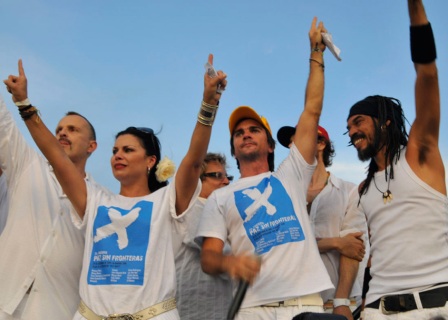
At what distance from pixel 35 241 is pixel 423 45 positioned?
3.33 metres

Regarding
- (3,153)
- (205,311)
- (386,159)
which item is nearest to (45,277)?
(3,153)

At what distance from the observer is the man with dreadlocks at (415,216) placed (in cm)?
361

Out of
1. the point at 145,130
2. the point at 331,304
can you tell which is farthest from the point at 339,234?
the point at 145,130

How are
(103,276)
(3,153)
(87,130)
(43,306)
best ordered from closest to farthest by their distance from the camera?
(103,276) → (43,306) → (3,153) → (87,130)

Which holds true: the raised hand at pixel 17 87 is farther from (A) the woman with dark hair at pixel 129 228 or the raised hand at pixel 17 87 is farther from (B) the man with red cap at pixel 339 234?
(B) the man with red cap at pixel 339 234

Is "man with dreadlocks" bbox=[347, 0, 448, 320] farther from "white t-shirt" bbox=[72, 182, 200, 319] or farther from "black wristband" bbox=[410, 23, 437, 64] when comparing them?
"white t-shirt" bbox=[72, 182, 200, 319]

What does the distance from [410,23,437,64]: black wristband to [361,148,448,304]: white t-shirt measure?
0.74 m

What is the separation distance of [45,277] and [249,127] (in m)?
2.22

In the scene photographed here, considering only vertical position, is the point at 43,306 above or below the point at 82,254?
below

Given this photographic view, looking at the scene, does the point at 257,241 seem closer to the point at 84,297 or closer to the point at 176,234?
the point at 176,234

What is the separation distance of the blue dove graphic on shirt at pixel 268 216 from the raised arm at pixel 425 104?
0.99 metres

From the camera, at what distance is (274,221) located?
4.25m

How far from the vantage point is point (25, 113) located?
435 cm

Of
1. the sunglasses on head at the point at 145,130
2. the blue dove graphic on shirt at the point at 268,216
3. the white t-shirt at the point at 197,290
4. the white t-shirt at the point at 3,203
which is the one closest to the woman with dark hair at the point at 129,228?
the blue dove graphic on shirt at the point at 268,216
